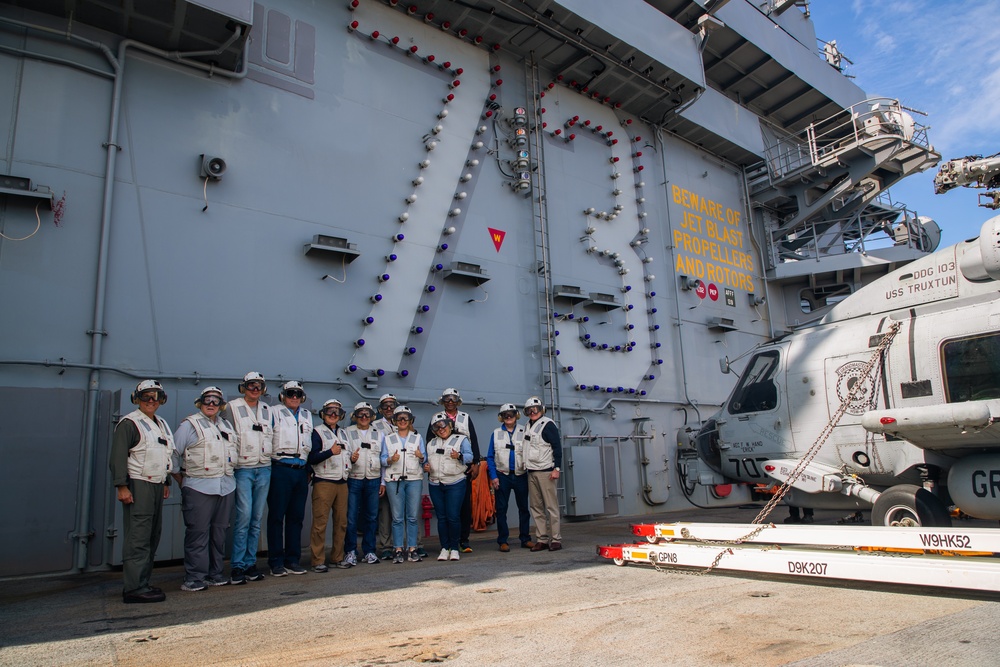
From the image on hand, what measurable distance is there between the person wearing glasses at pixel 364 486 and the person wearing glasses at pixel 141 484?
207cm

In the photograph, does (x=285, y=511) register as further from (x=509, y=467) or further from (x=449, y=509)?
(x=509, y=467)

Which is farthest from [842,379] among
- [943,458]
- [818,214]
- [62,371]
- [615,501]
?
[818,214]

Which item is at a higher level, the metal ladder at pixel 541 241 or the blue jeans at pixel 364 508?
the metal ladder at pixel 541 241

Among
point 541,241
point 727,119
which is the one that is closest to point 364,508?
point 541,241

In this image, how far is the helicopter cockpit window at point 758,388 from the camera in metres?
8.78

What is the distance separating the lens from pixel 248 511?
6.25 m

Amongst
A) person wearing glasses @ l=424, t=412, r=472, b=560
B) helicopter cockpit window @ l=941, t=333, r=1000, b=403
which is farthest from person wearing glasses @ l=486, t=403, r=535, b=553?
helicopter cockpit window @ l=941, t=333, r=1000, b=403

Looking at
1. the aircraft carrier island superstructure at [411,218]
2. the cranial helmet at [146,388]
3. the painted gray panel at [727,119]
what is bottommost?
the cranial helmet at [146,388]

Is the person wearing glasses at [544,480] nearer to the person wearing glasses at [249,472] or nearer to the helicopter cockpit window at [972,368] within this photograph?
the person wearing glasses at [249,472]

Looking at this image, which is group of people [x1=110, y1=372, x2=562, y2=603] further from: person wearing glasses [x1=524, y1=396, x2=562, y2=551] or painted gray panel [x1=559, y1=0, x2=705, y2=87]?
painted gray panel [x1=559, y1=0, x2=705, y2=87]

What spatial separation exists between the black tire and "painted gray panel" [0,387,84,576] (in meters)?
8.71

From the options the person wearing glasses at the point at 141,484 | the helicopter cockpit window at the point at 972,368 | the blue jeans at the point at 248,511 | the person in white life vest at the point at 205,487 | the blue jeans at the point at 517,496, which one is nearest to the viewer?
the person wearing glasses at the point at 141,484

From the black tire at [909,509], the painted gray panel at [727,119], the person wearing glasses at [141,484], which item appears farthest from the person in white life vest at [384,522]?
the painted gray panel at [727,119]

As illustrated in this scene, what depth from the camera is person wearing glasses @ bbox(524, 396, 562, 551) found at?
777 centimetres
